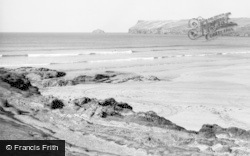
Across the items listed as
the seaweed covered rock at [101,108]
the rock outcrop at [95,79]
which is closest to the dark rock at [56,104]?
the seaweed covered rock at [101,108]

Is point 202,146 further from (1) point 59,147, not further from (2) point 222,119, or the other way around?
(2) point 222,119

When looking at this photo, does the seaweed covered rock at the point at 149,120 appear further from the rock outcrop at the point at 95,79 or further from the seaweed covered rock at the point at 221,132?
the rock outcrop at the point at 95,79

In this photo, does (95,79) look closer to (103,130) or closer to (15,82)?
(15,82)

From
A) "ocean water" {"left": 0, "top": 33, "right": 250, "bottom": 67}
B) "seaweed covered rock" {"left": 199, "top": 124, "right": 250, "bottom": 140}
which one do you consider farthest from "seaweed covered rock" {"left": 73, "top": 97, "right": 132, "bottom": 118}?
"ocean water" {"left": 0, "top": 33, "right": 250, "bottom": 67}

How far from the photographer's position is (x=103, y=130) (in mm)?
9781

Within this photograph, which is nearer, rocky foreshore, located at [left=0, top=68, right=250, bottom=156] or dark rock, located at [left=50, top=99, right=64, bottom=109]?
rocky foreshore, located at [left=0, top=68, right=250, bottom=156]

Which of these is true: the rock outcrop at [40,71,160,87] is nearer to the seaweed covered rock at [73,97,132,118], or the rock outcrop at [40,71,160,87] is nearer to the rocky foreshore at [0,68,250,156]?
the rocky foreshore at [0,68,250,156]

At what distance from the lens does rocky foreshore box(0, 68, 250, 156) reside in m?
8.47

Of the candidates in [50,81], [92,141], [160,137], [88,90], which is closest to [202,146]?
[160,137]

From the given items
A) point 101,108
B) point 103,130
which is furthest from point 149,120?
point 103,130

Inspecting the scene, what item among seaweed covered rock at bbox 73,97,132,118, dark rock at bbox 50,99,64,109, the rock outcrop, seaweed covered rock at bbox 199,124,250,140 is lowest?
the rock outcrop

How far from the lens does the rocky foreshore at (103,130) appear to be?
847 cm

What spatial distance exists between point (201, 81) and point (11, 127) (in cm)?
1846

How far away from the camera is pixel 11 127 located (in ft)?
28.5
